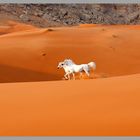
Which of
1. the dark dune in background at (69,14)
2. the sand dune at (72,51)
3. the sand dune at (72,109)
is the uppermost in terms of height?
the dark dune in background at (69,14)

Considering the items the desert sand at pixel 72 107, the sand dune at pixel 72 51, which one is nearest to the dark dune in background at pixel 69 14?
the sand dune at pixel 72 51

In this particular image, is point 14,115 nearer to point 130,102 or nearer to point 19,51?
point 130,102

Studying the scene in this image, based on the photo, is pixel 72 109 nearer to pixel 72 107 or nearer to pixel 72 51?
pixel 72 107

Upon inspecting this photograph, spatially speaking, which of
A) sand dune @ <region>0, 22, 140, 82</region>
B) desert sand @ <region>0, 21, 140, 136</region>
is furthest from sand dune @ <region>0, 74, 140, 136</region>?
sand dune @ <region>0, 22, 140, 82</region>

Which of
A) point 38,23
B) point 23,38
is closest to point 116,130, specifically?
point 23,38

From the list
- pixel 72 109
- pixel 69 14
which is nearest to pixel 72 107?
pixel 72 109

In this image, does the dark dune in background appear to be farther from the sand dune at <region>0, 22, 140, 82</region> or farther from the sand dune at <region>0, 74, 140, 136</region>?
the sand dune at <region>0, 74, 140, 136</region>

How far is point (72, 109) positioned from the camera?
4754 mm

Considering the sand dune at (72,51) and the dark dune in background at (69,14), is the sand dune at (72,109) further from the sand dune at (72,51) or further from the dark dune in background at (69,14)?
the dark dune in background at (69,14)

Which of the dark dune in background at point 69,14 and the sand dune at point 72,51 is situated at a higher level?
the dark dune in background at point 69,14

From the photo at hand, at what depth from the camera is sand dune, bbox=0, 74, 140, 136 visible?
4176 mm

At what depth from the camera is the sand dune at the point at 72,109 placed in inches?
164

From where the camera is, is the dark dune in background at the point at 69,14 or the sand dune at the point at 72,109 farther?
the dark dune in background at the point at 69,14

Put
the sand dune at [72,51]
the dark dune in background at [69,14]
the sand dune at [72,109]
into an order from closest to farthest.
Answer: the sand dune at [72,109], the sand dune at [72,51], the dark dune in background at [69,14]
